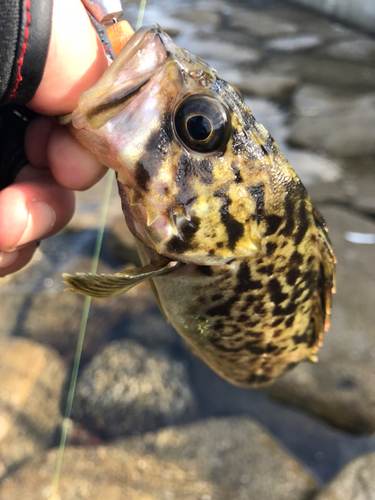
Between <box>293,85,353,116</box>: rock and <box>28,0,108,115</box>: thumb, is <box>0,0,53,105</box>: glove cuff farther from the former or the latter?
<box>293,85,353,116</box>: rock

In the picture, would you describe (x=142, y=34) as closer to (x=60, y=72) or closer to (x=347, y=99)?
(x=60, y=72)

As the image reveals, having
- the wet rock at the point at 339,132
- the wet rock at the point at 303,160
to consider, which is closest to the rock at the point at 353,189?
the wet rock at the point at 303,160

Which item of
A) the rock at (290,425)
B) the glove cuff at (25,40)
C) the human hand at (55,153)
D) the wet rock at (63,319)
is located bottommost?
the rock at (290,425)

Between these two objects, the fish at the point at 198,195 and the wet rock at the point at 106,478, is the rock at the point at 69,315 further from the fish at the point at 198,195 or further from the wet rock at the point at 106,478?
the fish at the point at 198,195

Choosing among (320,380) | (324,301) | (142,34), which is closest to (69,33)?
(142,34)

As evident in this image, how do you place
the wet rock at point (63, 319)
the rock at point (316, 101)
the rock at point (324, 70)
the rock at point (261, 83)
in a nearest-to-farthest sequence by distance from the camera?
the wet rock at point (63, 319), the rock at point (316, 101), the rock at point (261, 83), the rock at point (324, 70)
